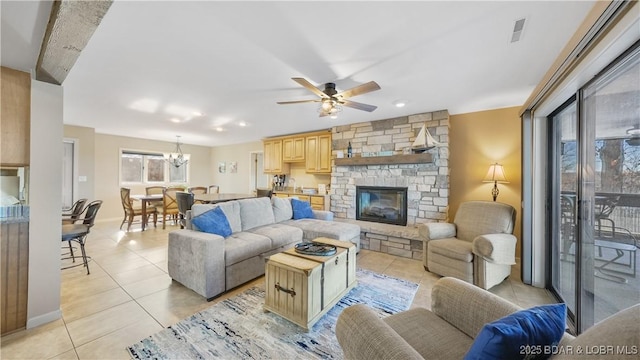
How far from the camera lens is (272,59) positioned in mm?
2193

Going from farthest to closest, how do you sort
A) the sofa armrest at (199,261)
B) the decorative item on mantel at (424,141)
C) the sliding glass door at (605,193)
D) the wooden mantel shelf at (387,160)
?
the wooden mantel shelf at (387,160), the decorative item on mantel at (424,141), the sofa armrest at (199,261), the sliding glass door at (605,193)

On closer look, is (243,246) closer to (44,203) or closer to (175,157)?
(44,203)

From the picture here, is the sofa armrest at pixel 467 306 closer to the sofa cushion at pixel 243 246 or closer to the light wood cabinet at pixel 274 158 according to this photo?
the sofa cushion at pixel 243 246

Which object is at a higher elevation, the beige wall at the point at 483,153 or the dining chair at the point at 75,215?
the beige wall at the point at 483,153

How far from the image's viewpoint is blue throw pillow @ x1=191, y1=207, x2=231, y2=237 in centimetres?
274

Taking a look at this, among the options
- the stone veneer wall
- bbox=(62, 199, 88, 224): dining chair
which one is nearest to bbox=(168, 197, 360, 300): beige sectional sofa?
the stone veneer wall

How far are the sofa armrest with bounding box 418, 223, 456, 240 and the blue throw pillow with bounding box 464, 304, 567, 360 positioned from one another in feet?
7.52

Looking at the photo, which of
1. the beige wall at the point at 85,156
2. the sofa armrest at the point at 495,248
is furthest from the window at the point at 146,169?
the sofa armrest at the point at 495,248

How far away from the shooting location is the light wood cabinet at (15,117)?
1829 mm

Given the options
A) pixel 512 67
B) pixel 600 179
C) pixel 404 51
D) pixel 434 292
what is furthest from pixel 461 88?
pixel 434 292

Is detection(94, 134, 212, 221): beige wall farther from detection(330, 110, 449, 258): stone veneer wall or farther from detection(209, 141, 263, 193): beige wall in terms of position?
detection(330, 110, 449, 258): stone veneer wall

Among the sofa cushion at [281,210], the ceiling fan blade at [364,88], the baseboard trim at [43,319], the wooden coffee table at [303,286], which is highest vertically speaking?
the ceiling fan blade at [364,88]

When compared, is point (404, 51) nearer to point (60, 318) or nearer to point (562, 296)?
point (562, 296)

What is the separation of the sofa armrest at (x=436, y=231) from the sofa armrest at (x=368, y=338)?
2284mm
